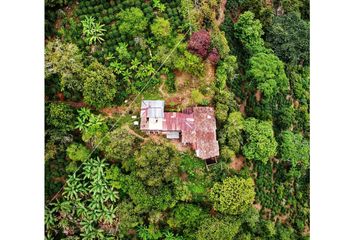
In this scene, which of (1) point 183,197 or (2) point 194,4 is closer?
(1) point 183,197

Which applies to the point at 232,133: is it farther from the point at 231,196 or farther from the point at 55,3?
the point at 55,3

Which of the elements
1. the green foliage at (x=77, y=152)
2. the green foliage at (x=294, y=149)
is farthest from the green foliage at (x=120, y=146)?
the green foliage at (x=294, y=149)

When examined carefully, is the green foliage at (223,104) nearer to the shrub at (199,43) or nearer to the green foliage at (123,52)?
the shrub at (199,43)

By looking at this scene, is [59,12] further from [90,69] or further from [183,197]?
[183,197]

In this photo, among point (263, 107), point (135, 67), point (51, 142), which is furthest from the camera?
point (263, 107)

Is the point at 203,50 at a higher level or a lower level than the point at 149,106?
higher

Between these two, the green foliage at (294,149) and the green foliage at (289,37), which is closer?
the green foliage at (294,149)

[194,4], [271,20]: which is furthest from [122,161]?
[271,20]
